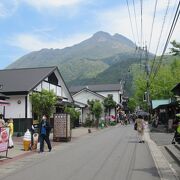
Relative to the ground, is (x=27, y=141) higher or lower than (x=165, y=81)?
lower

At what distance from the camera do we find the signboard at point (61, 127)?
25.9 metres

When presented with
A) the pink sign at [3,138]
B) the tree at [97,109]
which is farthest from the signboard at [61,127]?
the tree at [97,109]

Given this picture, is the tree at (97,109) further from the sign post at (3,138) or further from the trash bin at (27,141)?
the sign post at (3,138)

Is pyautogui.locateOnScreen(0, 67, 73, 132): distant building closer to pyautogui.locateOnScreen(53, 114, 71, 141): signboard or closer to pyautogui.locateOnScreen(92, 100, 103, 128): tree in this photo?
pyautogui.locateOnScreen(53, 114, 71, 141): signboard

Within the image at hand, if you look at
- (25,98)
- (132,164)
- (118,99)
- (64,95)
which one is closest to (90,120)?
(64,95)

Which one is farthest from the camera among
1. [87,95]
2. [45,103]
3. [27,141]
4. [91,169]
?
[87,95]

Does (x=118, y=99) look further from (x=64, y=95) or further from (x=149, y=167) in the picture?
(x=149, y=167)

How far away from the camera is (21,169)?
42.9 feet

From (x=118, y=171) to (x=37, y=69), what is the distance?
26.1 meters

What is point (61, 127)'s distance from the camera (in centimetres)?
2608

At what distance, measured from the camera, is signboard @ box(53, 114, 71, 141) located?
25.9 m

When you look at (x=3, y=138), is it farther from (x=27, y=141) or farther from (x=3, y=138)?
(x=27, y=141)

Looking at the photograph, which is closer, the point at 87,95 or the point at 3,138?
the point at 3,138

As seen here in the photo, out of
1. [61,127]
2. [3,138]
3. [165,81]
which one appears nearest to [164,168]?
[3,138]
